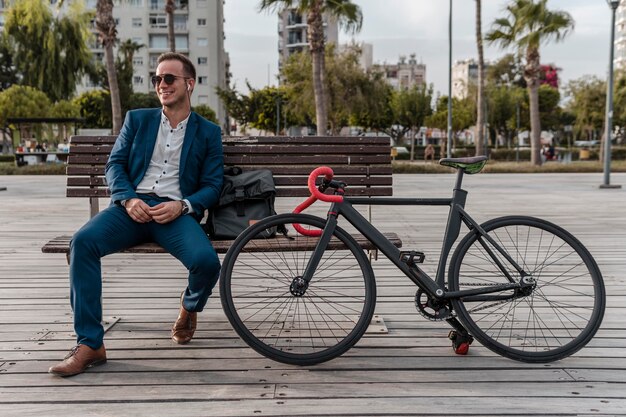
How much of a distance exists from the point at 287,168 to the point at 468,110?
55.6 m

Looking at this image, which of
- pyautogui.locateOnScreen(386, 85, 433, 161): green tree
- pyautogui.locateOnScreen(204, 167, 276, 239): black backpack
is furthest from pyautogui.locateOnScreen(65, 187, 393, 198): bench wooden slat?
pyautogui.locateOnScreen(386, 85, 433, 161): green tree

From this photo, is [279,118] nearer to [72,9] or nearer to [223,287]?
[72,9]

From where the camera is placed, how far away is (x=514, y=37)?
32.6 meters

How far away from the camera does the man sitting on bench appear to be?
3566 millimetres

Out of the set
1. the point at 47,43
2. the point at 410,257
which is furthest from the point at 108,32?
the point at 410,257

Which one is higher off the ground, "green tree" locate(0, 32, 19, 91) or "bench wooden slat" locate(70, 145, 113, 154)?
"green tree" locate(0, 32, 19, 91)

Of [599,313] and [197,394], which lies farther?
[599,313]

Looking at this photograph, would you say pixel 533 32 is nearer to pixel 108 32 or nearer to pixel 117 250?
pixel 108 32

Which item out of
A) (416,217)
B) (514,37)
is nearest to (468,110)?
(514,37)

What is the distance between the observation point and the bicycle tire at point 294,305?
351cm

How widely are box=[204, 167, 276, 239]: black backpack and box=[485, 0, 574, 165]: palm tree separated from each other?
93.1ft

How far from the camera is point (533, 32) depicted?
A: 1228 inches

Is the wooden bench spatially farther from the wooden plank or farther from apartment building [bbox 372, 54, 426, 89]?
apartment building [bbox 372, 54, 426, 89]

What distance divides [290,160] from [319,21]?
69.2ft
